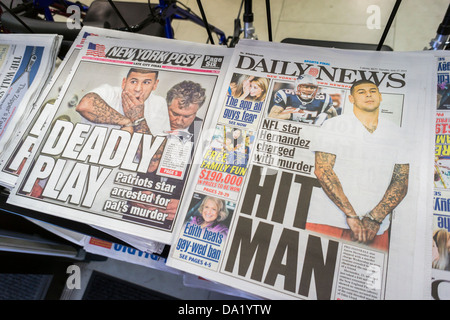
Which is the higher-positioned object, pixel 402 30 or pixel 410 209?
pixel 402 30

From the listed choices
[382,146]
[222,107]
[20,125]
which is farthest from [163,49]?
[382,146]

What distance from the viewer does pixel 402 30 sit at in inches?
42.3

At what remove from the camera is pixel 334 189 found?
42cm

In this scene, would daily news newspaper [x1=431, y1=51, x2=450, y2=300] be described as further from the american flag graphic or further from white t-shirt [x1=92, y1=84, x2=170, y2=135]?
the american flag graphic

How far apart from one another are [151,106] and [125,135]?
0.07 metres

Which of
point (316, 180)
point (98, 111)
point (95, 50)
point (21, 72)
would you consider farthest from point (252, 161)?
point (21, 72)

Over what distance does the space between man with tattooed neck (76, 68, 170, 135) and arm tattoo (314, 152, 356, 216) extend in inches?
10.6

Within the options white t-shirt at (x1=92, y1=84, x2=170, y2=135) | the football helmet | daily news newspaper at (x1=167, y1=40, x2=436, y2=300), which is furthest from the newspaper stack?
the football helmet

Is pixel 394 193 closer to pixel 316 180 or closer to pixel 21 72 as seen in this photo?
pixel 316 180

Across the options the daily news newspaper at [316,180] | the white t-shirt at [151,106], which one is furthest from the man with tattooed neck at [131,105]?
the daily news newspaper at [316,180]

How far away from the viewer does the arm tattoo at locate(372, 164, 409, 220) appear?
0.39m

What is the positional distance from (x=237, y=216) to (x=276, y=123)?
17cm

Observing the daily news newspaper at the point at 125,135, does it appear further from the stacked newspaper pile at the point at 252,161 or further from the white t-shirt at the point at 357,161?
the white t-shirt at the point at 357,161

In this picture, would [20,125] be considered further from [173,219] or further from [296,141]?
[296,141]
